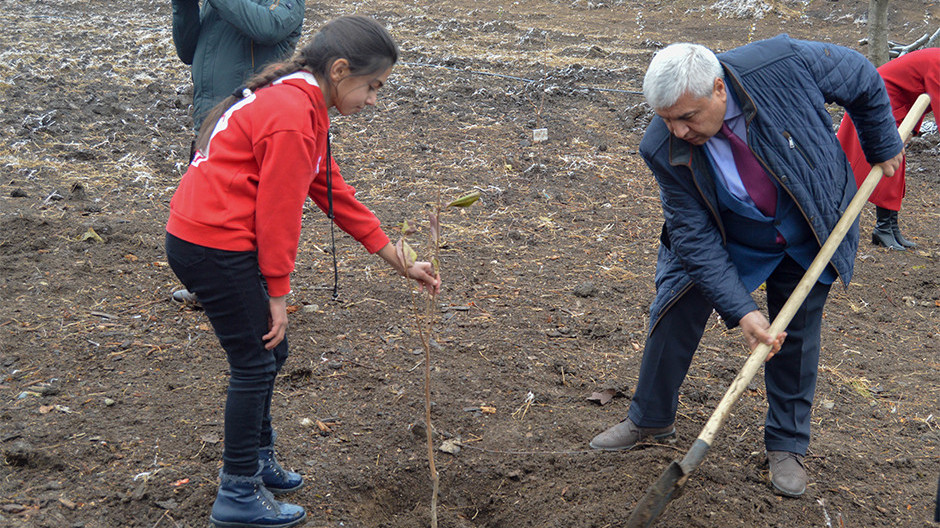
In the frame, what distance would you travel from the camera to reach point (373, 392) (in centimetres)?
358

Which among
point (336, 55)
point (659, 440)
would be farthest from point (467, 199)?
point (659, 440)

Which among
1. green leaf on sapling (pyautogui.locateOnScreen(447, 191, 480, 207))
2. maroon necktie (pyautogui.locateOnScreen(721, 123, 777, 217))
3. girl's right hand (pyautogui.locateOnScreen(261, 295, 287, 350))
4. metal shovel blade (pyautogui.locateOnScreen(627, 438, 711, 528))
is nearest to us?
green leaf on sapling (pyautogui.locateOnScreen(447, 191, 480, 207))

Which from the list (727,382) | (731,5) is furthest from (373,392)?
(731,5)

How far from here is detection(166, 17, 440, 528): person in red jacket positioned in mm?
2145

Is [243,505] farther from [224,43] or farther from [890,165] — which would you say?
[890,165]

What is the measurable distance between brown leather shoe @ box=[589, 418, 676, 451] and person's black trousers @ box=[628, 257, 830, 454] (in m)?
0.12

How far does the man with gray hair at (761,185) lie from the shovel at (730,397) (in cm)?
5

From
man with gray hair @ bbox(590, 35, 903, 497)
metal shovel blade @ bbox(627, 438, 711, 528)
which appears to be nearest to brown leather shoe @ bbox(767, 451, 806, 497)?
man with gray hair @ bbox(590, 35, 903, 497)

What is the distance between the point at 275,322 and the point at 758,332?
161 centimetres

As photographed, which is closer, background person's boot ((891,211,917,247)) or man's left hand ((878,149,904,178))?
man's left hand ((878,149,904,178))

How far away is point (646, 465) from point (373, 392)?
1293 millimetres

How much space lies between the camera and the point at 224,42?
369cm

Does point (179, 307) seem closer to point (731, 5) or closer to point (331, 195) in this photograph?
point (331, 195)

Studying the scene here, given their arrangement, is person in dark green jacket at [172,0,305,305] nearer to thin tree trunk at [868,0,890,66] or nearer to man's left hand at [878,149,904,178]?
man's left hand at [878,149,904,178]
